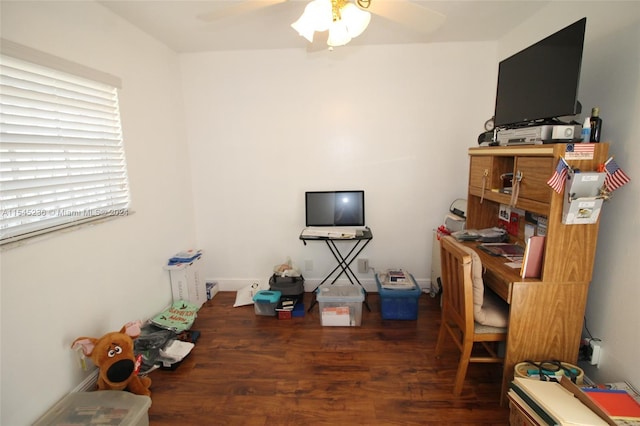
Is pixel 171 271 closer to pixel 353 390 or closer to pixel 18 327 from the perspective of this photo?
pixel 18 327

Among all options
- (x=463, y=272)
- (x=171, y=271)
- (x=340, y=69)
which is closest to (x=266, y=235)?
(x=171, y=271)

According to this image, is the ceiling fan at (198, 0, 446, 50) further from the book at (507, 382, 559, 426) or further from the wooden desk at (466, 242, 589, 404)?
the book at (507, 382, 559, 426)

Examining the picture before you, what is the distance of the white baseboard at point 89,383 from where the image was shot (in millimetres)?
1791

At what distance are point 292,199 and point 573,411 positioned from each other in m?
2.50

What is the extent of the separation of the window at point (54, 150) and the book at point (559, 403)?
2.56 m

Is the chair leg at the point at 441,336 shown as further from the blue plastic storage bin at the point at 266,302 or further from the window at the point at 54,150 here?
the window at the point at 54,150

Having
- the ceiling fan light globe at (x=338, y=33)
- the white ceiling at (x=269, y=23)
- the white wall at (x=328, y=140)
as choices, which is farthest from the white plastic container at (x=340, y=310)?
the white ceiling at (x=269, y=23)

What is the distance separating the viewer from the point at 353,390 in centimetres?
186

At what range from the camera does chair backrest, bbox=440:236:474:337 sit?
165 centimetres

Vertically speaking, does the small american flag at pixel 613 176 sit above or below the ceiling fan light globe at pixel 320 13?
below

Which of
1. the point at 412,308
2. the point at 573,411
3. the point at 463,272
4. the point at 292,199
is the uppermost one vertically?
the point at 292,199

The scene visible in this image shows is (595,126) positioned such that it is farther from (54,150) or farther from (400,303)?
(54,150)

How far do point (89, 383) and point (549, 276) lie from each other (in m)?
2.76

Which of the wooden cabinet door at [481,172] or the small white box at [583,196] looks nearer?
the small white box at [583,196]
